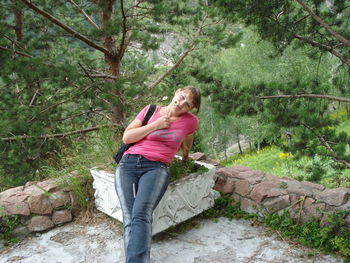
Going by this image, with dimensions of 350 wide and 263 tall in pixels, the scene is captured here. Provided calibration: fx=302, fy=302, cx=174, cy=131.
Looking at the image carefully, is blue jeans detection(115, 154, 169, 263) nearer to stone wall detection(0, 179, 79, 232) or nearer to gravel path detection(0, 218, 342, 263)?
gravel path detection(0, 218, 342, 263)

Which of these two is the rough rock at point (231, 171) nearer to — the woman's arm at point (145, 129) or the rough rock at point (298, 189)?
the rough rock at point (298, 189)

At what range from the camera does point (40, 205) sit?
304 centimetres

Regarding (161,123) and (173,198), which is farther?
(173,198)

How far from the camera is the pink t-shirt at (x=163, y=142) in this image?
2.56m

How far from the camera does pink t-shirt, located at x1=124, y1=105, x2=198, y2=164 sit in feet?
8.39

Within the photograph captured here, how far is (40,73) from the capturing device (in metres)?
3.47

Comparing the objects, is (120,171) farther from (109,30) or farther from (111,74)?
(111,74)

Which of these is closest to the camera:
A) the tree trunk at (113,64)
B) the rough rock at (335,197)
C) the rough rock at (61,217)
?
the rough rock at (335,197)

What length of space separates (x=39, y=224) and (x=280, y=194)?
94.2 inches

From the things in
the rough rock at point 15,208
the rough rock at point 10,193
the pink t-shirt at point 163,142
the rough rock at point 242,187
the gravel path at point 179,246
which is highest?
the pink t-shirt at point 163,142

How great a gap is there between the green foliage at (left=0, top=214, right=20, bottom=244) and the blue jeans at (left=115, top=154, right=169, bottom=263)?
1.25m

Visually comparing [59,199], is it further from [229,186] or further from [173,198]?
[229,186]

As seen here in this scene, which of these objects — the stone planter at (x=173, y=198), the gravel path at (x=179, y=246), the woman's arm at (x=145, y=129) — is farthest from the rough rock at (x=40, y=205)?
the woman's arm at (x=145, y=129)

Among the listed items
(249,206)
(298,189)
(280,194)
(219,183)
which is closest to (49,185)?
(219,183)
